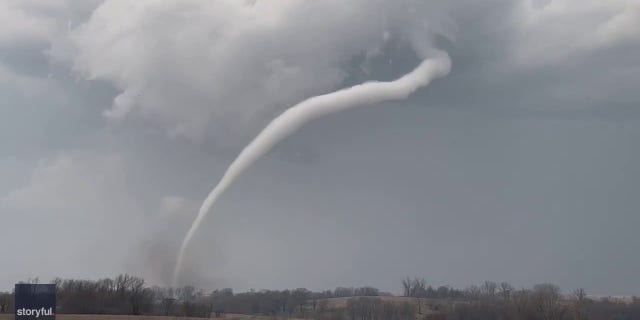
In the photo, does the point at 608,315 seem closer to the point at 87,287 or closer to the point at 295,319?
the point at 295,319

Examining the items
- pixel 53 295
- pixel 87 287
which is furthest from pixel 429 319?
pixel 53 295

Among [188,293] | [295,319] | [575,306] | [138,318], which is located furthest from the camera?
[188,293]

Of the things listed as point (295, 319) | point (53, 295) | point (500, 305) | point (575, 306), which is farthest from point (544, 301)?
point (53, 295)

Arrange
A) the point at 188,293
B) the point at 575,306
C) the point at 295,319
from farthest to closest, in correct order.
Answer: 1. the point at 188,293
2. the point at 295,319
3. the point at 575,306

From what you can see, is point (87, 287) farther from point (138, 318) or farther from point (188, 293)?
point (138, 318)

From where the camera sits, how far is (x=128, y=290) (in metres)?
176

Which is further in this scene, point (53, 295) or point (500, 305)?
point (500, 305)

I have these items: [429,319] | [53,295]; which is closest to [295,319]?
[429,319]

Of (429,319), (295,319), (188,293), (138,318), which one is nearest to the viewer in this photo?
(138,318)

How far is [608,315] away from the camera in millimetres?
169625

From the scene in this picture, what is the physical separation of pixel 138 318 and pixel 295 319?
5823 cm

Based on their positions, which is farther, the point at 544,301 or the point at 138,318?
the point at 544,301

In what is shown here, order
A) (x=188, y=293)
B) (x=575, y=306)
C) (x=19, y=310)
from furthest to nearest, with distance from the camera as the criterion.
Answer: (x=188, y=293) → (x=575, y=306) → (x=19, y=310)

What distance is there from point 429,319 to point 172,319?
204 ft
